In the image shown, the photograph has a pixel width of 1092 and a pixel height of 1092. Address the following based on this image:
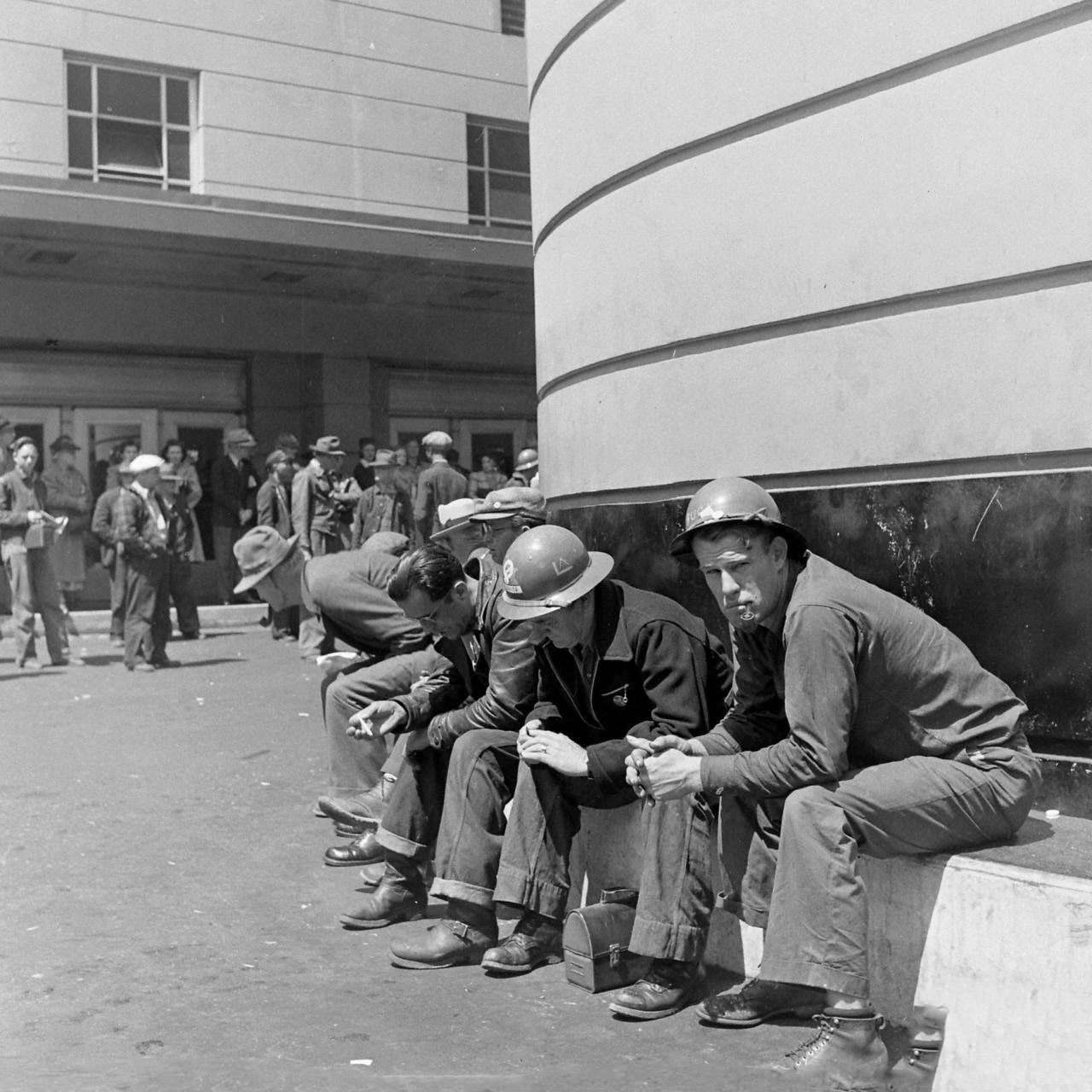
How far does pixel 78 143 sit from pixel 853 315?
49.9 feet

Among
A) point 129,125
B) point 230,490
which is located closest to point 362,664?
point 230,490

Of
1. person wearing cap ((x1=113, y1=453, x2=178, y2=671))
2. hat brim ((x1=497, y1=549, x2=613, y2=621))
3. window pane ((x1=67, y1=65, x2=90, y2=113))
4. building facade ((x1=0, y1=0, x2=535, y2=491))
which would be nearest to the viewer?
hat brim ((x1=497, y1=549, x2=613, y2=621))

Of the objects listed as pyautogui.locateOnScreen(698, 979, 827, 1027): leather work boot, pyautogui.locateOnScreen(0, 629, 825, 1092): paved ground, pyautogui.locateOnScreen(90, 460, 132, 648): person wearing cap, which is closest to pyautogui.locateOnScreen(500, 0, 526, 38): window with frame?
pyautogui.locateOnScreen(90, 460, 132, 648): person wearing cap

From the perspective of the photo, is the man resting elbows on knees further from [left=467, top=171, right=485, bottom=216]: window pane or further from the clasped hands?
[left=467, top=171, right=485, bottom=216]: window pane

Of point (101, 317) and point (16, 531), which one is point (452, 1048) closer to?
point (16, 531)

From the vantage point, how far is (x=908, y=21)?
194 inches

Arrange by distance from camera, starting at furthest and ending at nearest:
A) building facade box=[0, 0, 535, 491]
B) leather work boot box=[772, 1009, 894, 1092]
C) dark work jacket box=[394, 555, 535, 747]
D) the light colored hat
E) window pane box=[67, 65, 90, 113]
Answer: window pane box=[67, 65, 90, 113]
building facade box=[0, 0, 535, 491]
the light colored hat
dark work jacket box=[394, 555, 535, 747]
leather work boot box=[772, 1009, 894, 1092]

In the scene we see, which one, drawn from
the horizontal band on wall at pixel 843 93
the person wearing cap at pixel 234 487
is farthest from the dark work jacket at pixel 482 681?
the person wearing cap at pixel 234 487

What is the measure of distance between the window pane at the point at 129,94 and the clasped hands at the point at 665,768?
16.5 metres

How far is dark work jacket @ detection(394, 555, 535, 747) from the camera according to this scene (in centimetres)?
496

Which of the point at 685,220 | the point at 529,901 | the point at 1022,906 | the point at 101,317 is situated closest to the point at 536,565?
the point at 529,901

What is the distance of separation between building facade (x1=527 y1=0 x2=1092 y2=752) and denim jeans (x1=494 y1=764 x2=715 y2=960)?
4.11 feet

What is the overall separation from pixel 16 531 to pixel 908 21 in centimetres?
952

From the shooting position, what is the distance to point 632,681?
450 cm
